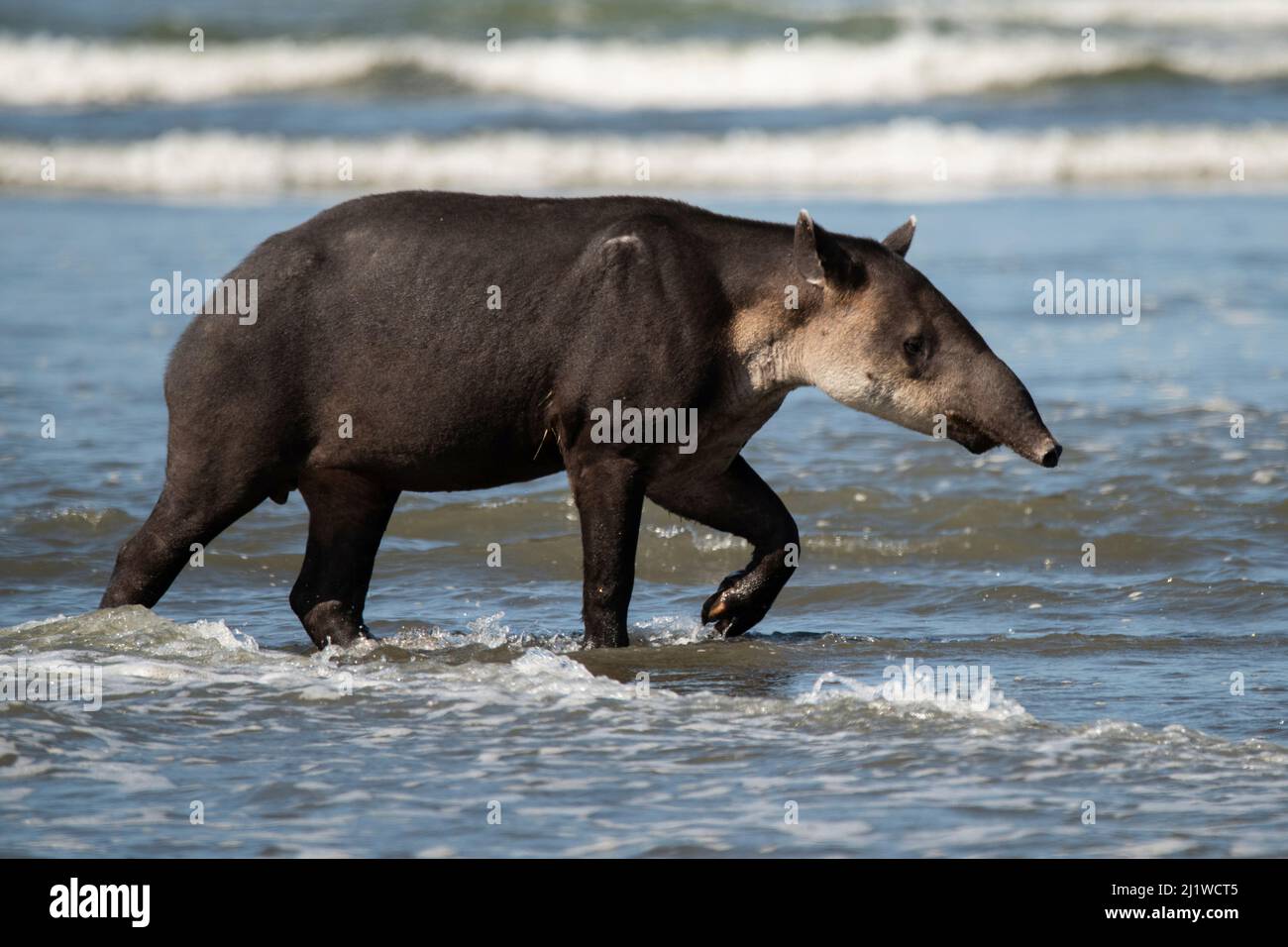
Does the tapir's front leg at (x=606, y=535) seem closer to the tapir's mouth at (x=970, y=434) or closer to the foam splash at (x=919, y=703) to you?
the foam splash at (x=919, y=703)

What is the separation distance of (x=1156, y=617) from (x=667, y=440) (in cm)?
289

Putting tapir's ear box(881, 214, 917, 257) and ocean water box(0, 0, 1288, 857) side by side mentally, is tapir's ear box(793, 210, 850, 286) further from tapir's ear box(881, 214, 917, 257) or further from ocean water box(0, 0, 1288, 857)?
ocean water box(0, 0, 1288, 857)

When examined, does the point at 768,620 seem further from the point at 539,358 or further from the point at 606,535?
the point at 539,358

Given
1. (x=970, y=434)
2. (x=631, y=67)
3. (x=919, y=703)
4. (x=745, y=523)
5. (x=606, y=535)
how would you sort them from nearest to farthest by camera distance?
(x=919, y=703)
(x=606, y=535)
(x=970, y=434)
(x=745, y=523)
(x=631, y=67)

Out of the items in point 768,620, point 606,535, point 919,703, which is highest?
point 606,535

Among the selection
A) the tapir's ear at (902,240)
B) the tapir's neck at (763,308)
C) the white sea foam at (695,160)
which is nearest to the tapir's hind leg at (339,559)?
the tapir's neck at (763,308)

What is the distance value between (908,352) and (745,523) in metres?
1.13

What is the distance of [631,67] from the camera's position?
3688cm

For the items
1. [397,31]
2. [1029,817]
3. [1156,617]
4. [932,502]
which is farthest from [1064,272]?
[397,31]

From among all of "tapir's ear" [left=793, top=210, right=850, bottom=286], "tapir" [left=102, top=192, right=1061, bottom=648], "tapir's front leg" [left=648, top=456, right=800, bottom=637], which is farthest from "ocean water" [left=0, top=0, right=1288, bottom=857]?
"tapir's ear" [left=793, top=210, right=850, bottom=286]

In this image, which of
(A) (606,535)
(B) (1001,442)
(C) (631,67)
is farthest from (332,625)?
(C) (631,67)

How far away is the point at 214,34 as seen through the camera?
38.7m
